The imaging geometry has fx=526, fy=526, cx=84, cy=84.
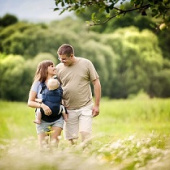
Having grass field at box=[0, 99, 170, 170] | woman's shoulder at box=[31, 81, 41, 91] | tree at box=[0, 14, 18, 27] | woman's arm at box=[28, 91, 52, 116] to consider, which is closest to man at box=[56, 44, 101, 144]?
grass field at box=[0, 99, 170, 170]

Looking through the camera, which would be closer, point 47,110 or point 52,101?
point 47,110

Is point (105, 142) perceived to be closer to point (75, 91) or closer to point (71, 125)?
point (71, 125)

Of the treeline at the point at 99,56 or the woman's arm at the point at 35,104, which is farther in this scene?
the treeline at the point at 99,56

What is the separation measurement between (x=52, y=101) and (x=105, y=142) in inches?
42.5

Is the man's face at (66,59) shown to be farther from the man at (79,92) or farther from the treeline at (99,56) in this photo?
the treeline at (99,56)

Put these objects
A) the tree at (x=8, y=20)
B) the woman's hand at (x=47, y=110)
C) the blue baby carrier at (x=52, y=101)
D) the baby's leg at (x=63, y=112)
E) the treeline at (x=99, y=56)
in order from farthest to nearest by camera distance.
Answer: the tree at (x=8, y=20) < the treeline at (x=99, y=56) < the baby's leg at (x=63, y=112) < the blue baby carrier at (x=52, y=101) < the woman's hand at (x=47, y=110)

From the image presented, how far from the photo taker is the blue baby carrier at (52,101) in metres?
7.43

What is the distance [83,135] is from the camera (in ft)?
25.6

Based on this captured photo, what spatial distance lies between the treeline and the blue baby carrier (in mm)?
23319

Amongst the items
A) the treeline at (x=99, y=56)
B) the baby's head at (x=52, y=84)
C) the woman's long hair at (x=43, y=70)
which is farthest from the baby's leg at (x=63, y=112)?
the treeline at (x=99, y=56)

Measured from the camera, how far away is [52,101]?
293 inches

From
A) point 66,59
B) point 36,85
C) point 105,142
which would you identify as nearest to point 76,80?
point 66,59

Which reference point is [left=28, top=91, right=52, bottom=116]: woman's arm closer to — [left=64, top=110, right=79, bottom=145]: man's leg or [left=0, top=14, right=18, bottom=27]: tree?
[left=64, top=110, right=79, bottom=145]: man's leg

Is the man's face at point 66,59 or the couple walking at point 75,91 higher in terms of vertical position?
the man's face at point 66,59
